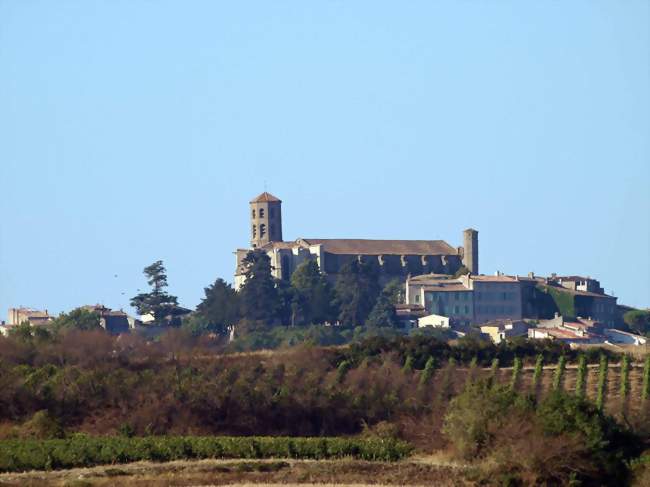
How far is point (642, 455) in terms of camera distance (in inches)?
1502

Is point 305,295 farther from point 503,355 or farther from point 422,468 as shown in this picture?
point 422,468

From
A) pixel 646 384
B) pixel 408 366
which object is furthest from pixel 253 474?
pixel 408 366

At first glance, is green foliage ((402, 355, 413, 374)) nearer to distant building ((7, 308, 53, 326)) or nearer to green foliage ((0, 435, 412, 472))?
green foliage ((0, 435, 412, 472))

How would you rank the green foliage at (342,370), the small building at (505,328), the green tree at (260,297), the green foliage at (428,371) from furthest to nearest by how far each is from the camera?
the green tree at (260,297), the small building at (505,328), the green foliage at (342,370), the green foliage at (428,371)

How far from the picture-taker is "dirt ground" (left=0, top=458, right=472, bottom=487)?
34094 millimetres

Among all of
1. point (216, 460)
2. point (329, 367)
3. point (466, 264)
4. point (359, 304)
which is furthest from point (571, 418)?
point (466, 264)

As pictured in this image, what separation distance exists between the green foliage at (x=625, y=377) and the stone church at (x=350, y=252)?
190 ft

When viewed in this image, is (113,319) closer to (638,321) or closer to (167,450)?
(638,321)

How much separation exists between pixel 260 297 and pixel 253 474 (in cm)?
6551

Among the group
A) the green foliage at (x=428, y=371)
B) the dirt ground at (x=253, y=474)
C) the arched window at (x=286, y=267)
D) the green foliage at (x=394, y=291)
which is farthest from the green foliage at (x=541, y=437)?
the arched window at (x=286, y=267)

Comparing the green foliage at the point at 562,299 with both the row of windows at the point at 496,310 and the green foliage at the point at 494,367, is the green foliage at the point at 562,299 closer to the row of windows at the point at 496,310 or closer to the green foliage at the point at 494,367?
the row of windows at the point at 496,310

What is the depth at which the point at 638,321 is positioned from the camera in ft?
355

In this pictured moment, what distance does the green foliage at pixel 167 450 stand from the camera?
36.5 meters

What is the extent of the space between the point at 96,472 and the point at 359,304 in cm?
6736
